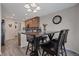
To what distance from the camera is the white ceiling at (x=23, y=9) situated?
154 centimetres

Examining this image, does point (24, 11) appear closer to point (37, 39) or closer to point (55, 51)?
point (37, 39)

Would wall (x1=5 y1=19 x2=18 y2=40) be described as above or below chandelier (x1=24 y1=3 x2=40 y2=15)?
below

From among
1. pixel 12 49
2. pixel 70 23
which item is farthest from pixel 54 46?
pixel 12 49

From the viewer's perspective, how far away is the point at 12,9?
156 centimetres

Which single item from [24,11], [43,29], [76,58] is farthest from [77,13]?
[24,11]

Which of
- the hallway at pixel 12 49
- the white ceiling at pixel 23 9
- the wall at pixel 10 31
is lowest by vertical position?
the hallway at pixel 12 49

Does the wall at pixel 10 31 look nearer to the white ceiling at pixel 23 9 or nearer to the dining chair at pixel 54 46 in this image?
the white ceiling at pixel 23 9

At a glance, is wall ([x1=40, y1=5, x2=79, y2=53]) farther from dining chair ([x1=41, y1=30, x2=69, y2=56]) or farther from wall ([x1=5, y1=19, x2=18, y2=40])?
wall ([x1=5, y1=19, x2=18, y2=40])

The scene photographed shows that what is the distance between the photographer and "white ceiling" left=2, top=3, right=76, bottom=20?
5.05 feet

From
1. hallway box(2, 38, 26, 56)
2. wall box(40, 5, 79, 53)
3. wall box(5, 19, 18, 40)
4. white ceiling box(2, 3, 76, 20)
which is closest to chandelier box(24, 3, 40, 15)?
white ceiling box(2, 3, 76, 20)

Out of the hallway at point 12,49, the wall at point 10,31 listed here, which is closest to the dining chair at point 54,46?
the hallway at point 12,49

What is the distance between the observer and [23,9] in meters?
1.58

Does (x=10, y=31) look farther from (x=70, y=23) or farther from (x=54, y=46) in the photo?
(x=70, y=23)

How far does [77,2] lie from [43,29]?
2.02 feet
